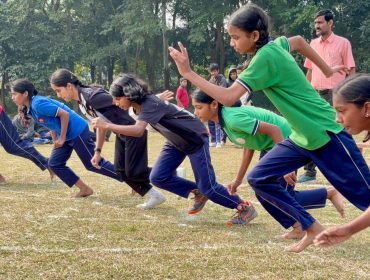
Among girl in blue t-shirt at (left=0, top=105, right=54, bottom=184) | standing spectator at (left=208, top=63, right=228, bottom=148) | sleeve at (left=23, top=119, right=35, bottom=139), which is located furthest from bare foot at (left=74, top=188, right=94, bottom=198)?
sleeve at (left=23, top=119, right=35, bottom=139)

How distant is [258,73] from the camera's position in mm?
3217

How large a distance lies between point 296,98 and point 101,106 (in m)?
2.74

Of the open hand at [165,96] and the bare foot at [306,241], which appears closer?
the bare foot at [306,241]

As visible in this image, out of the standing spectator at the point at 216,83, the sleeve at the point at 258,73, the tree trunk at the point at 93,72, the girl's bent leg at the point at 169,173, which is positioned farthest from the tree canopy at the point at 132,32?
the sleeve at the point at 258,73

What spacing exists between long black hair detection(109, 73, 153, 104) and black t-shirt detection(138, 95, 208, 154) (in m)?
0.06

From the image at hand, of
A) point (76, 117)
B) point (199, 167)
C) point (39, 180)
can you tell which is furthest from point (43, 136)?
point (199, 167)

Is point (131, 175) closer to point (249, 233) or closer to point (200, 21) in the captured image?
point (249, 233)

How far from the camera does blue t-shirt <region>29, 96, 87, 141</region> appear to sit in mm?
6117

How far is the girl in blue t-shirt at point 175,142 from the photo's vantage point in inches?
181

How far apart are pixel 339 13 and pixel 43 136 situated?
60.9 ft

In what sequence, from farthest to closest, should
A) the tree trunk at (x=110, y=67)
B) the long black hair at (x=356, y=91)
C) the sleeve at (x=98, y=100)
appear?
the tree trunk at (x=110, y=67) → the sleeve at (x=98, y=100) → the long black hair at (x=356, y=91)

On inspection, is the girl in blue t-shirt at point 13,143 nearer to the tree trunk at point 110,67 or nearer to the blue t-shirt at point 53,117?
the blue t-shirt at point 53,117

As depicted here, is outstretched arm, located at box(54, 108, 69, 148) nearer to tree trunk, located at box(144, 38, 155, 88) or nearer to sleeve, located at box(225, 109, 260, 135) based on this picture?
sleeve, located at box(225, 109, 260, 135)

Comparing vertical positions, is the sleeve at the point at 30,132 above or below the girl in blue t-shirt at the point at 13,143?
below
